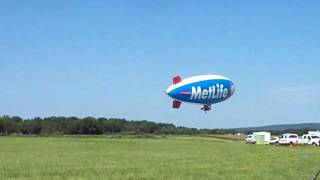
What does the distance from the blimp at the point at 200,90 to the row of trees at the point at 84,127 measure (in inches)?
4967

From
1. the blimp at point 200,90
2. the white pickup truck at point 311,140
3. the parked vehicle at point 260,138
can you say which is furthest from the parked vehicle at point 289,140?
the blimp at point 200,90

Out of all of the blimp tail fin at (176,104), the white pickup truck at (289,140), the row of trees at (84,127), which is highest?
the row of trees at (84,127)

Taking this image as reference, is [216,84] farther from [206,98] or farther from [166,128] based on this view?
[166,128]

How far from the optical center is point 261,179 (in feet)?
73.7

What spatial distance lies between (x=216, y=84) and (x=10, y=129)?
142272 millimetres

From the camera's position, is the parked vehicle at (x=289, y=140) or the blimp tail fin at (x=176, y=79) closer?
the blimp tail fin at (x=176, y=79)

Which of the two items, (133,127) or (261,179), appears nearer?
(261,179)

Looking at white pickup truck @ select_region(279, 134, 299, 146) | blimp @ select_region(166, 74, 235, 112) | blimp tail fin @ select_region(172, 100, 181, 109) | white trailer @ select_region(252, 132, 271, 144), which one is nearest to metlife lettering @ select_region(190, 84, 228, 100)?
blimp @ select_region(166, 74, 235, 112)

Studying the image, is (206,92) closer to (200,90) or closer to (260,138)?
(200,90)

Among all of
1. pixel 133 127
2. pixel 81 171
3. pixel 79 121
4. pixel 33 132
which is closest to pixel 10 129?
pixel 33 132

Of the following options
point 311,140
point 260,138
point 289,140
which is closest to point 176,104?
point 289,140

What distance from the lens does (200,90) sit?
173ft

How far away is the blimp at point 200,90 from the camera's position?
2073 inches

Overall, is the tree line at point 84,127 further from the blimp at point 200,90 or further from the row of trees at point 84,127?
the blimp at point 200,90
